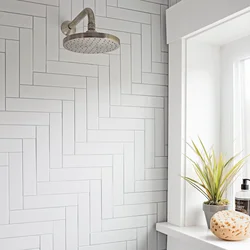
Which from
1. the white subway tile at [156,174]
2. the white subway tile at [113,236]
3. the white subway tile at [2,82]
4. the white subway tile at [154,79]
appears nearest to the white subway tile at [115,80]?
the white subway tile at [154,79]

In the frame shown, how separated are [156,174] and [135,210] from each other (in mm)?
192

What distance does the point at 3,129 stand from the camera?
5.36ft

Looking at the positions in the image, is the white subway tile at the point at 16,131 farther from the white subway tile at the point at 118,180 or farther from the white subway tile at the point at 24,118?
the white subway tile at the point at 118,180

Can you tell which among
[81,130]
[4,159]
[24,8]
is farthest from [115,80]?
[4,159]

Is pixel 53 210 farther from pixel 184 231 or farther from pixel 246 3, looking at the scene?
pixel 246 3

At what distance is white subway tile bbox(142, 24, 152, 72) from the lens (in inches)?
75.7

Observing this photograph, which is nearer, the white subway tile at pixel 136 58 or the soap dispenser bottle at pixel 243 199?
the soap dispenser bottle at pixel 243 199

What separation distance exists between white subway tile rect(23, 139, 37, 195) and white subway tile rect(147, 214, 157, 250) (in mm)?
563

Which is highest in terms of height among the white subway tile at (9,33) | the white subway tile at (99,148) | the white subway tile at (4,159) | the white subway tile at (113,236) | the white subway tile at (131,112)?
the white subway tile at (9,33)

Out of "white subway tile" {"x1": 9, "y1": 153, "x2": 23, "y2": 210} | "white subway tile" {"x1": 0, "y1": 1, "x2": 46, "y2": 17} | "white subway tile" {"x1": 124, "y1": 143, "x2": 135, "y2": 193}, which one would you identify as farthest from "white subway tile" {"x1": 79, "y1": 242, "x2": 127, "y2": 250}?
"white subway tile" {"x1": 0, "y1": 1, "x2": 46, "y2": 17}

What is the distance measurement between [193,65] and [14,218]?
1.00m

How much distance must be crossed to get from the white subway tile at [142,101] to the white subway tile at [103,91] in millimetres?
80

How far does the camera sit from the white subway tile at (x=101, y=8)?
1.83 meters

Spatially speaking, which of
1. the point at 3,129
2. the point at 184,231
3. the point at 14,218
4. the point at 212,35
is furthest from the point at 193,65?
the point at 14,218
